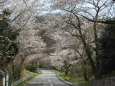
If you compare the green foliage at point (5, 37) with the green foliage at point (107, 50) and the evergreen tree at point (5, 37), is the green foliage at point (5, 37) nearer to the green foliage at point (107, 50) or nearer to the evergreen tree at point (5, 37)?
the evergreen tree at point (5, 37)

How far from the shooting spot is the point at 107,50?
19.3 metres

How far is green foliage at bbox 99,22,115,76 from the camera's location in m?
18.9

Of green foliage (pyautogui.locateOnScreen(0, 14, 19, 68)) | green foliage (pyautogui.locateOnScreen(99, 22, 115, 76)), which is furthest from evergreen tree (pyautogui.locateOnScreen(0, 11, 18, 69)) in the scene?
green foliage (pyautogui.locateOnScreen(99, 22, 115, 76))

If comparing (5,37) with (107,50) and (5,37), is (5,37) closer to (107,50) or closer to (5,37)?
(5,37)

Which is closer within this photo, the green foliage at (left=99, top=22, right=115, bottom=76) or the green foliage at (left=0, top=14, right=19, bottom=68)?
the green foliage at (left=0, top=14, right=19, bottom=68)

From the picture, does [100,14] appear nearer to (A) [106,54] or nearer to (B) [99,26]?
(B) [99,26]

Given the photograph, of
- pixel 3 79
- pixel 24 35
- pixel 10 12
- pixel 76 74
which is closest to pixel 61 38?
pixel 24 35

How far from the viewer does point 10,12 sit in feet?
65.3

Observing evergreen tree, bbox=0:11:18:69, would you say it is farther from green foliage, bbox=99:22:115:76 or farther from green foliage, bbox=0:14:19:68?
green foliage, bbox=99:22:115:76

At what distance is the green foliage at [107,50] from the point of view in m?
18.9

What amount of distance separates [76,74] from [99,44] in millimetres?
18809

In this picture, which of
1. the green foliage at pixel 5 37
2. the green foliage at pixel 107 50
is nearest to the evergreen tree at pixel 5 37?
the green foliage at pixel 5 37

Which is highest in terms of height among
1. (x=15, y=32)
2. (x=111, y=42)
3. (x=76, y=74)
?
(x=15, y=32)

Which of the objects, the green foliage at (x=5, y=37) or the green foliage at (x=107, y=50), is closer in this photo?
the green foliage at (x=5, y=37)
